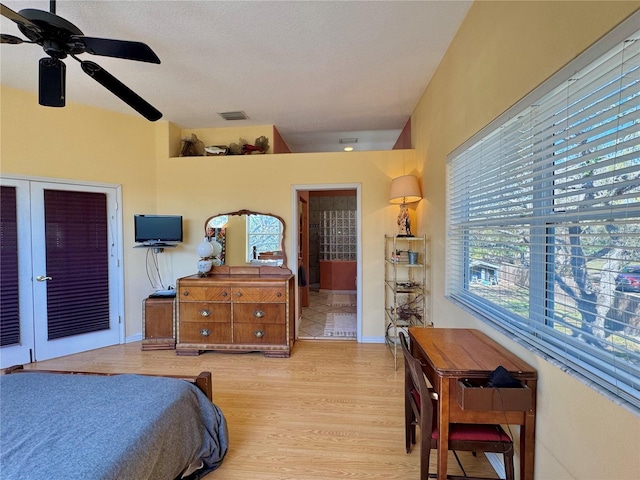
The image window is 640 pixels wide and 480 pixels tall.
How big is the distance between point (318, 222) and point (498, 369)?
639 cm

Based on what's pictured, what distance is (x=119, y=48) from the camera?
5.42ft

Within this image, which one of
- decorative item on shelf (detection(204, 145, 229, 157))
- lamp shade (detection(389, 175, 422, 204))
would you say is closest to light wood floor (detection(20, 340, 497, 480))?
lamp shade (detection(389, 175, 422, 204))

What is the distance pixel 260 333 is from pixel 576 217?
302 cm

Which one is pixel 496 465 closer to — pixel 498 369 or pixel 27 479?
pixel 498 369

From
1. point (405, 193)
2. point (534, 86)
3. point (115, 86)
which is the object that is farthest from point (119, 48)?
point (405, 193)

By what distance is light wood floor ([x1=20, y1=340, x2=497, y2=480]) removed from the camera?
167 centimetres

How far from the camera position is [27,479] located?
89 centimetres

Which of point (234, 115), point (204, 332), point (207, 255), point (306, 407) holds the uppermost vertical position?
point (234, 115)

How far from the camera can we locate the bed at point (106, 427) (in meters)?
0.96

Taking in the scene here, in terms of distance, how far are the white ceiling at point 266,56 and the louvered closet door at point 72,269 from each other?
1.25 meters

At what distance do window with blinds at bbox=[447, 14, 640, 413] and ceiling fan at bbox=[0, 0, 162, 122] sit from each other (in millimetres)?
2215

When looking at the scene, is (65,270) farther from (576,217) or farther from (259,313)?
(576,217)

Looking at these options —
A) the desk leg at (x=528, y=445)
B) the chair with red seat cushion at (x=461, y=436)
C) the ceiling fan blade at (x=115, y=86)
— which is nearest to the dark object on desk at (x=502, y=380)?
the desk leg at (x=528, y=445)

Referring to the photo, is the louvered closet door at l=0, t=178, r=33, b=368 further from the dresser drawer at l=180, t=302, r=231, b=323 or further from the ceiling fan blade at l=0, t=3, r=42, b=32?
the ceiling fan blade at l=0, t=3, r=42, b=32
